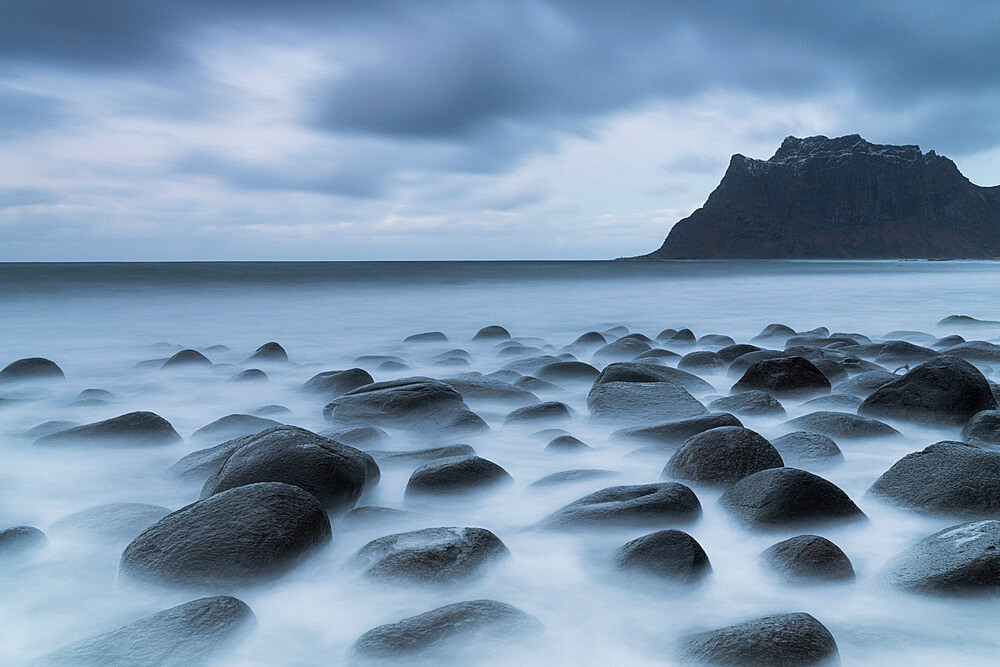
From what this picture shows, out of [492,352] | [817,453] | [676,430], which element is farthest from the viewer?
[492,352]

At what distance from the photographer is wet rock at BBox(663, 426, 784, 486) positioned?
252 cm

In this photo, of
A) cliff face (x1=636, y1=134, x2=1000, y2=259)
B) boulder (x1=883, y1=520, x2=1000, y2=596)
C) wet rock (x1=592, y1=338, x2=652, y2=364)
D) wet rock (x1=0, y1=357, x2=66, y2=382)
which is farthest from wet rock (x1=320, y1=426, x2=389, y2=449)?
cliff face (x1=636, y1=134, x2=1000, y2=259)

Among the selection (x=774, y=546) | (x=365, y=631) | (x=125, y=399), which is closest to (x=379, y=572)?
(x=365, y=631)

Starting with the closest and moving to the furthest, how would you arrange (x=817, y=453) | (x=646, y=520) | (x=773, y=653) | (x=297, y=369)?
(x=773, y=653) < (x=646, y=520) < (x=817, y=453) < (x=297, y=369)

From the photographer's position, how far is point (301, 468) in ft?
7.71

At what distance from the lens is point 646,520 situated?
7.27ft

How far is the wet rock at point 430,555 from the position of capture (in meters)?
1.87

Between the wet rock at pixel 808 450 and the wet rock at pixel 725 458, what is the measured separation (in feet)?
1.10

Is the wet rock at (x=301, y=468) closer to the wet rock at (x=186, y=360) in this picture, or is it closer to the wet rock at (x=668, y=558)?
the wet rock at (x=668, y=558)

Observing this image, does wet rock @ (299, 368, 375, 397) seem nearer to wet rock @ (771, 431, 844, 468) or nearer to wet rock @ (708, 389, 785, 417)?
wet rock @ (708, 389, 785, 417)

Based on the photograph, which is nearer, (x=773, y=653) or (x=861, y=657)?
(x=773, y=653)

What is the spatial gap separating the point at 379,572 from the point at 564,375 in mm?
3122

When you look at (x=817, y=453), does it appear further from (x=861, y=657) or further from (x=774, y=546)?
(x=861, y=657)

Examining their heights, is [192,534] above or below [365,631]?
above
